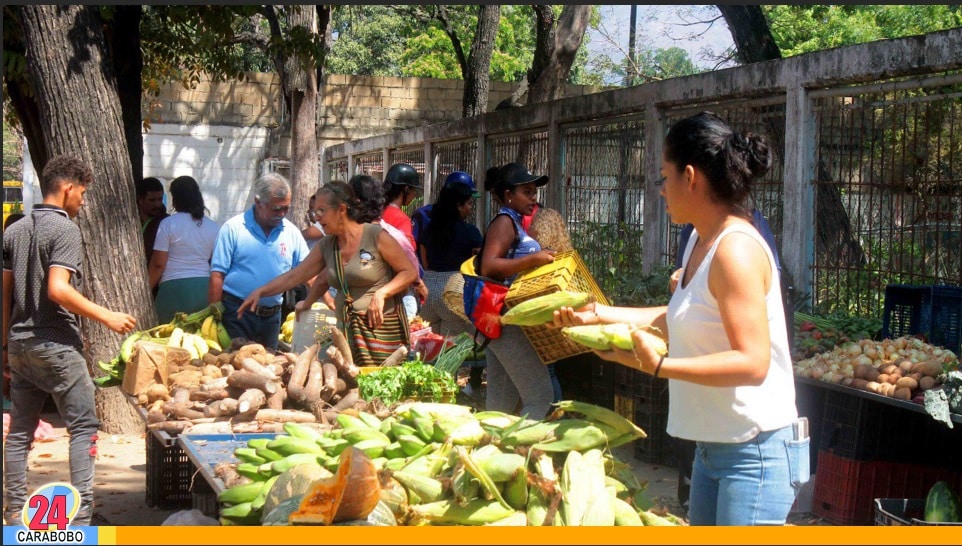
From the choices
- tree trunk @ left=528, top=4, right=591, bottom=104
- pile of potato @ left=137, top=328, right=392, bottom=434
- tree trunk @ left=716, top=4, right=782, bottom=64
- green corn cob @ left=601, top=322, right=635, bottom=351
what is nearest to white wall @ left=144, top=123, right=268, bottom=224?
tree trunk @ left=528, top=4, right=591, bottom=104

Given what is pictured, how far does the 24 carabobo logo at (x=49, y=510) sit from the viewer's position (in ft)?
14.3

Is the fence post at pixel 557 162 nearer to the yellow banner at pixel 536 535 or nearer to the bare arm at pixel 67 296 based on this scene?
the bare arm at pixel 67 296

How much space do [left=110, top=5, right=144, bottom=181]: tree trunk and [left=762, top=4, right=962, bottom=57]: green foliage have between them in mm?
18005

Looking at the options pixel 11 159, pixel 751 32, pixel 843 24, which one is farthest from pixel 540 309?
pixel 11 159

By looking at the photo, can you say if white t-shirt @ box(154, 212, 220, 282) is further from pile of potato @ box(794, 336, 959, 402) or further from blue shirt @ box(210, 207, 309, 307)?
pile of potato @ box(794, 336, 959, 402)

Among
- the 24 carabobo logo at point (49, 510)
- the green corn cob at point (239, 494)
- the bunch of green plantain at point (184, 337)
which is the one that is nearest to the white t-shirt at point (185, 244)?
the bunch of green plantain at point (184, 337)

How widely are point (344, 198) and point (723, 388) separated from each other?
144 inches

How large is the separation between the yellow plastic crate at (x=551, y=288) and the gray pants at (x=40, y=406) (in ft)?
7.78

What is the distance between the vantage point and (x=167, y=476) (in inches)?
244

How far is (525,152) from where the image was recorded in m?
11.9

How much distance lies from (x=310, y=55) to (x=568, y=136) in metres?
4.06

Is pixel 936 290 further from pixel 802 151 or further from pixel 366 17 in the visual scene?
pixel 366 17

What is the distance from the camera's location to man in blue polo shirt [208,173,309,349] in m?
7.13

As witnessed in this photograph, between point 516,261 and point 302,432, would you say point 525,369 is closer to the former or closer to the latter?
point 516,261
